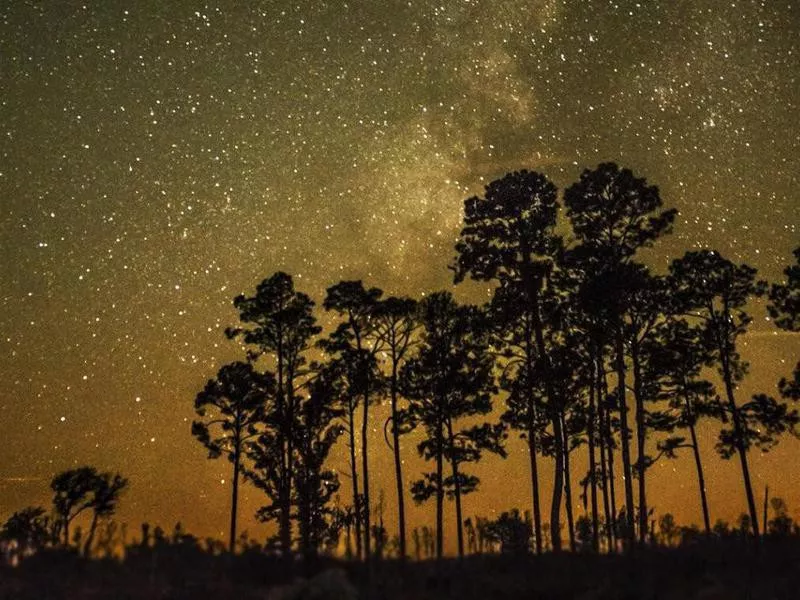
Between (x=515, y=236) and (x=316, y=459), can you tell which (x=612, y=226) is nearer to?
(x=515, y=236)

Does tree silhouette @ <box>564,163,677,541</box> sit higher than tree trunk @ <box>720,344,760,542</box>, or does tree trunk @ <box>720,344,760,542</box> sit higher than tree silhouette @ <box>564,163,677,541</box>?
tree silhouette @ <box>564,163,677,541</box>

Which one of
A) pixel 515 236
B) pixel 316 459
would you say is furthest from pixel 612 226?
pixel 316 459

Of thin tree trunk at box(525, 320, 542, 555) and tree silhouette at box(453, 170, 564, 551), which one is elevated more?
tree silhouette at box(453, 170, 564, 551)

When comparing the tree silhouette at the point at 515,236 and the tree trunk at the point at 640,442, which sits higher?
the tree silhouette at the point at 515,236

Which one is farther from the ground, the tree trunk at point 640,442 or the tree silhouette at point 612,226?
the tree silhouette at point 612,226

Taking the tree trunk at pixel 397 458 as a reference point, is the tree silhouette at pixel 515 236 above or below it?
above

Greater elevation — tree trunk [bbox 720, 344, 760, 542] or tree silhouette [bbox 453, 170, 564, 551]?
tree silhouette [bbox 453, 170, 564, 551]

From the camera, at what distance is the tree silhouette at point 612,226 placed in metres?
25.7

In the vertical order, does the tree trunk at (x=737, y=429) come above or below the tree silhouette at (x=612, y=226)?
below

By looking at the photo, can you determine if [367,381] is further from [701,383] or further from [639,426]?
[701,383]

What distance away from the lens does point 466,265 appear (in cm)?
2753

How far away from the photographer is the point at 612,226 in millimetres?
26406

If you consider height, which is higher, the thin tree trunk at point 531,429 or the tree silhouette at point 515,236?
the tree silhouette at point 515,236

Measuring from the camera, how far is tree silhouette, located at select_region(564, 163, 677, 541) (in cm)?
2572
